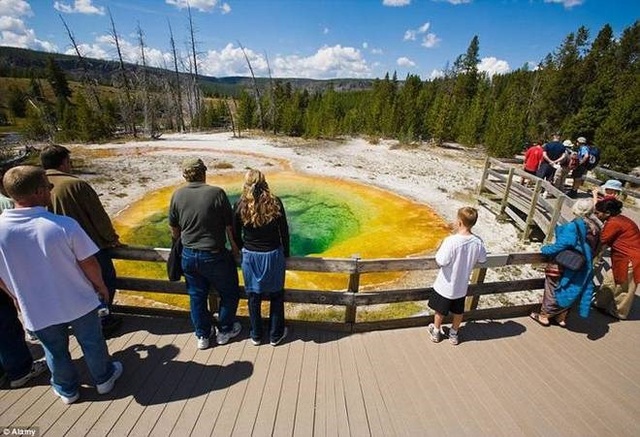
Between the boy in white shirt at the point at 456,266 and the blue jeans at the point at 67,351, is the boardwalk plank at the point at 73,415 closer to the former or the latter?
the blue jeans at the point at 67,351

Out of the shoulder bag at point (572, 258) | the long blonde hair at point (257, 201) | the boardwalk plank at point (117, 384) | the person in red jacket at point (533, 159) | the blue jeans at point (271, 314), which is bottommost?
the boardwalk plank at point (117, 384)

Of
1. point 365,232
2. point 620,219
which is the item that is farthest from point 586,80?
point 620,219

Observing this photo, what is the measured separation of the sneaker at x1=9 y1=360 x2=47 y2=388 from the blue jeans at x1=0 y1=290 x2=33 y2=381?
3 centimetres

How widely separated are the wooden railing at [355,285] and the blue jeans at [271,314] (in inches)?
9.7

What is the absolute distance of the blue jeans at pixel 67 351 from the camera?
2529mm

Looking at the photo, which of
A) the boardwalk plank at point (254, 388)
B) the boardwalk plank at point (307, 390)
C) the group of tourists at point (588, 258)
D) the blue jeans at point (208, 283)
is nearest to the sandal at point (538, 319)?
the group of tourists at point (588, 258)

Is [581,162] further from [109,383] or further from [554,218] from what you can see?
[109,383]

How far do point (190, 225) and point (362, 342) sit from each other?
230 centimetres

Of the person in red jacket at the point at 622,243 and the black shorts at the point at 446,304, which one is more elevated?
Answer: the person in red jacket at the point at 622,243

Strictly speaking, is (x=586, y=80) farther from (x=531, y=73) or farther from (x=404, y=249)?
(x=404, y=249)

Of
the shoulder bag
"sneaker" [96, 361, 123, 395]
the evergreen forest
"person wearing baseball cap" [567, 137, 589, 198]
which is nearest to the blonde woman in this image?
"sneaker" [96, 361, 123, 395]

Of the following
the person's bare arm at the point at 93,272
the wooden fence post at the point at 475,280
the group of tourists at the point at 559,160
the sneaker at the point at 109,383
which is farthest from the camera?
the group of tourists at the point at 559,160

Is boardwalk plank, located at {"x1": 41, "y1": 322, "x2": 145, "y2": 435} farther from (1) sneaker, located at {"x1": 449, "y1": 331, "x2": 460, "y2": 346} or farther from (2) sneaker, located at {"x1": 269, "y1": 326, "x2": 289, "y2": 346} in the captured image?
(1) sneaker, located at {"x1": 449, "y1": 331, "x2": 460, "y2": 346}

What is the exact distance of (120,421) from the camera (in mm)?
2615
